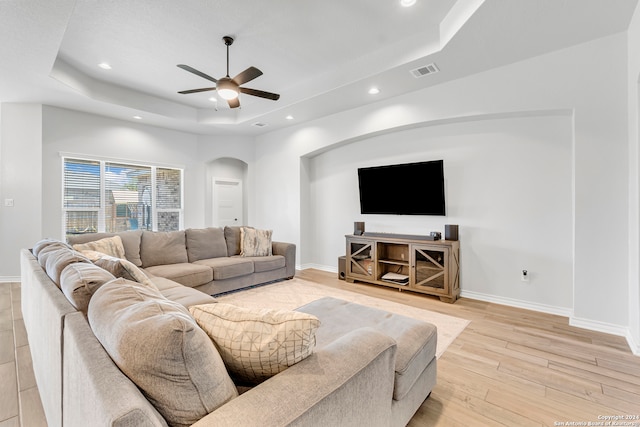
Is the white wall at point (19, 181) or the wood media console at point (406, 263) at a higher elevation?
the white wall at point (19, 181)

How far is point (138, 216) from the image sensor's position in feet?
18.3

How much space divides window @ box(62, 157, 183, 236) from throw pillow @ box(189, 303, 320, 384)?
5363 mm

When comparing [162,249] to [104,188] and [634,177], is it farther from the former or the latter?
[634,177]

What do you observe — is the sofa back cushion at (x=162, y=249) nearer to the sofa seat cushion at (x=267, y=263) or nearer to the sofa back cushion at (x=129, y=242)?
the sofa back cushion at (x=129, y=242)

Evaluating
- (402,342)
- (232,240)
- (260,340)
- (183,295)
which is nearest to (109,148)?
(232,240)

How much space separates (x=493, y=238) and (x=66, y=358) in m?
4.08

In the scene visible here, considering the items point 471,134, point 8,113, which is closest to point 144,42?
point 8,113

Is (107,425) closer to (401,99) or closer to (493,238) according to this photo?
(493,238)

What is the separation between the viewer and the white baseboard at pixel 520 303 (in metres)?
3.20

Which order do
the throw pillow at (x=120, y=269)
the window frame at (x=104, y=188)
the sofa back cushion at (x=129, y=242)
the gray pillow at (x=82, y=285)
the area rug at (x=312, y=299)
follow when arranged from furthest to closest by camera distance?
the window frame at (x=104, y=188)
the sofa back cushion at (x=129, y=242)
the area rug at (x=312, y=299)
the throw pillow at (x=120, y=269)
the gray pillow at (x=82, y=285)

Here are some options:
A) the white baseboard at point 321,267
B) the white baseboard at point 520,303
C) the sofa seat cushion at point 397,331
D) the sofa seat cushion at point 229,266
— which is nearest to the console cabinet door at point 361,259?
the white baseboard at point 321,267

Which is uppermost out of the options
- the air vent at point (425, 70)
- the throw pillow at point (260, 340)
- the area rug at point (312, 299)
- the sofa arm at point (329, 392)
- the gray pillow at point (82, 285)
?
the air vent at point (425, 70)

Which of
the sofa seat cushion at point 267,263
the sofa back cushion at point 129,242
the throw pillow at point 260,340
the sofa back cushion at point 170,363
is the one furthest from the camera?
the sofa seat cushion at point 267,263

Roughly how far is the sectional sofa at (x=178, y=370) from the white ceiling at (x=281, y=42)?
2.54 meters
